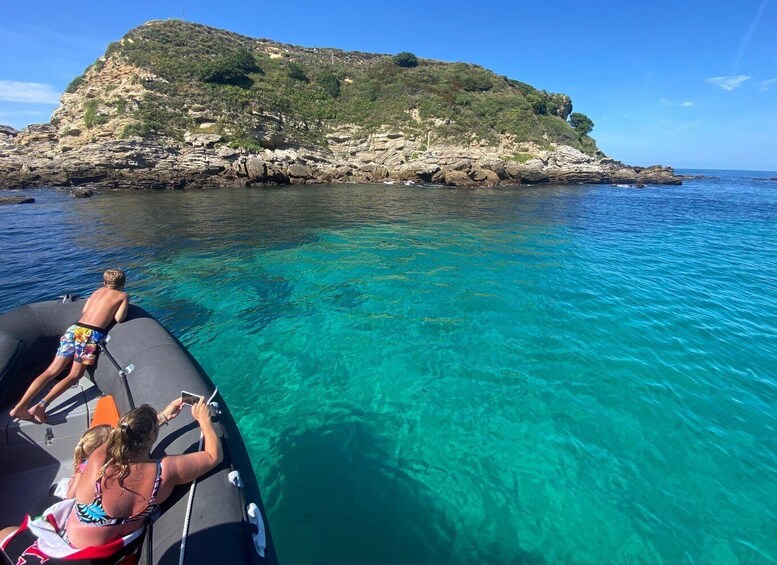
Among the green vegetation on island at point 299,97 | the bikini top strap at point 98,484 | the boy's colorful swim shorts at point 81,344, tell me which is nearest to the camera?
the bikini top strap at point 98,484

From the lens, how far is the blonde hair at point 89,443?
90.1 inches

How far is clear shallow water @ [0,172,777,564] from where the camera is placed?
154 inches

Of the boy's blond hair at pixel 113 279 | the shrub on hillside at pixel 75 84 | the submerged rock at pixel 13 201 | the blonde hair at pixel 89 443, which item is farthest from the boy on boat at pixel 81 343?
the shrub on hillside at pixel 75 84

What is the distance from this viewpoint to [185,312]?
841 centimetres

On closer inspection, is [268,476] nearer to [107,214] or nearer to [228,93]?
[107,214]

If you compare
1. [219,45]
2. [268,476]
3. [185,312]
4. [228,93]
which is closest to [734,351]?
[268,476]

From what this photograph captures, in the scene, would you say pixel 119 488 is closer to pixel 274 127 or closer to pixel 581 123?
pixel 274 127

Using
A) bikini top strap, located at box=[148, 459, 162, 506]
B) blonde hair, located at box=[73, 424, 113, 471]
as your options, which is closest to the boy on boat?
blonde hair, located at box=[73, 424, 113, 471]

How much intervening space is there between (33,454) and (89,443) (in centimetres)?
234

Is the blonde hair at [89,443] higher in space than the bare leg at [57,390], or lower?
higher

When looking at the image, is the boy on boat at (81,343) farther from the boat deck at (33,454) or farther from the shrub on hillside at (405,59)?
the shrub on hillside at (405,59)

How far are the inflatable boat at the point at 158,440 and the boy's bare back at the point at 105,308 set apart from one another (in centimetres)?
15

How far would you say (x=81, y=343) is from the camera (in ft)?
14.5

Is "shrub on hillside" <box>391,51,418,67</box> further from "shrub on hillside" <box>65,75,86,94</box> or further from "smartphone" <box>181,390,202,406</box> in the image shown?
"smartphone" <box>181,390,202,406</box>
